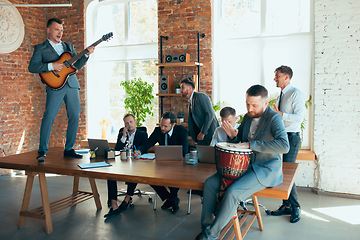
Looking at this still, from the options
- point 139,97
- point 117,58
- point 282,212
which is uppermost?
point 117,58

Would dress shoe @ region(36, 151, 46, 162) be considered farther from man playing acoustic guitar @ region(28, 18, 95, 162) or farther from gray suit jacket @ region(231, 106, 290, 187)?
gray suit jacket @ region(231, 106, 290, 187)

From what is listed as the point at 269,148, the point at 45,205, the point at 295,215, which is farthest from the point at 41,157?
the point at 295,215

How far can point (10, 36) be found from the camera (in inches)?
227

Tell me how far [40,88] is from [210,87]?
378 centimetres

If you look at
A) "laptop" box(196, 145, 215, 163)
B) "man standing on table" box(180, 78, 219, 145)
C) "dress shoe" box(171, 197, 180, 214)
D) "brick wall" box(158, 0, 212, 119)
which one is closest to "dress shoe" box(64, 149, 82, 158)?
"dress shoe" box(171, 197, 180, 214)

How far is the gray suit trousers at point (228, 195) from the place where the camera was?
2.29 meters

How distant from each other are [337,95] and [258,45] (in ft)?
5.12

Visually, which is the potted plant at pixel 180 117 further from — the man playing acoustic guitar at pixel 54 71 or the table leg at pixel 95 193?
the man playing acoustic guitar at pixel 54 71

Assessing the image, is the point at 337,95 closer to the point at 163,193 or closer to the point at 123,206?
the point at 163,193

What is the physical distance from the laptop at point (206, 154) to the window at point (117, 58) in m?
3.16

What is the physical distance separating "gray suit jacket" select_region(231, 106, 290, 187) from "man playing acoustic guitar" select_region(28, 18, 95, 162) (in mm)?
2075

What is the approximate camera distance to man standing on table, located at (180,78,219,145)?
14.4 ft

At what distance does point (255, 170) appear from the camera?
2340 millimetres

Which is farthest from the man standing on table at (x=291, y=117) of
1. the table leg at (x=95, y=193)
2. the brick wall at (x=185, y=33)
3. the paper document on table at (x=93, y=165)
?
the table leg at (x=95, y=193)
